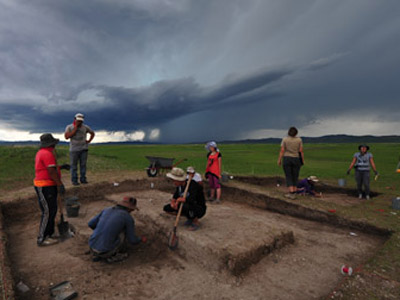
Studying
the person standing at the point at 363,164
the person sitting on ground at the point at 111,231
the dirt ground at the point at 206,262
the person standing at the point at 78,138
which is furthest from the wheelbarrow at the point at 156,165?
the person standing at the point at 363,164

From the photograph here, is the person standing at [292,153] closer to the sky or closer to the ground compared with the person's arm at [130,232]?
closer to the sky

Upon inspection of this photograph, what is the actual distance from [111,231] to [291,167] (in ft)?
19.5

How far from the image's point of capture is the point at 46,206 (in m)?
4.48

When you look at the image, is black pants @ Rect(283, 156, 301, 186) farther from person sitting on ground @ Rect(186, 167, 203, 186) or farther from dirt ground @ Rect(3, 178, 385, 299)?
person sitting on ground @ Rect(186, 167, 203, 186)

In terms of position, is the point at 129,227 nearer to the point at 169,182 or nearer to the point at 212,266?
the point at 212,266

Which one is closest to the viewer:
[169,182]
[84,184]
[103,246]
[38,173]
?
[103,246]

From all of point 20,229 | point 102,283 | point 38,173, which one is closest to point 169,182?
point 20,229

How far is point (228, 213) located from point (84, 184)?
5524 millimetres

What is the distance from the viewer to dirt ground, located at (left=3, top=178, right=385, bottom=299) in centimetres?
332

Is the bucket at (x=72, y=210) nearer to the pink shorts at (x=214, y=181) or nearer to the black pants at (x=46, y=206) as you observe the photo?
the black pants at (x=46, y=206)

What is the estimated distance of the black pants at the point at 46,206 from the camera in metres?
4.43

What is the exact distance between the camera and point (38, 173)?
4.39m

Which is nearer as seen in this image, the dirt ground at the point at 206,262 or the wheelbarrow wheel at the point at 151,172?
the dirt ground at the point at 206,262

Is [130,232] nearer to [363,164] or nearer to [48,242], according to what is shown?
[48,242]
